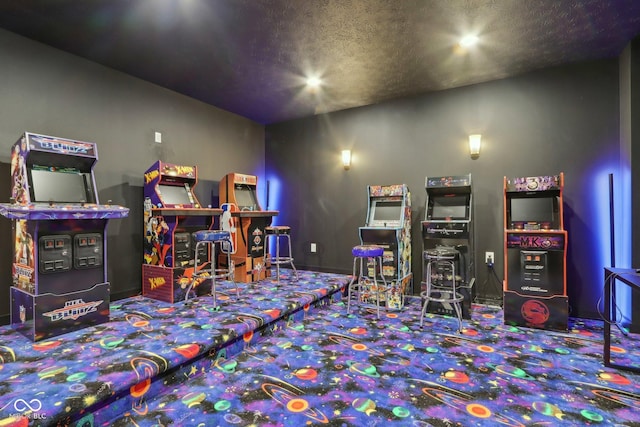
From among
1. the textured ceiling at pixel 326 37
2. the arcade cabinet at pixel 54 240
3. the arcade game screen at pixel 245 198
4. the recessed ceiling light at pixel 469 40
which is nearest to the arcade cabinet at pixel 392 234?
the textured ceiling at pixel 326 37

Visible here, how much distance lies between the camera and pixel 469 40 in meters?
3.38

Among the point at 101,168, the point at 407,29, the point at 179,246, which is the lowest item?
the point at 179,246

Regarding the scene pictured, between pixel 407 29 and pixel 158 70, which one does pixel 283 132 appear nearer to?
pixel 158 70

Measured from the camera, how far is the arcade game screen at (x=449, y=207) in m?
4.07

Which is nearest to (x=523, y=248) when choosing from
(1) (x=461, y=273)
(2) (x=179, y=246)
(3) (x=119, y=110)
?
(1) (x=461, y=273)

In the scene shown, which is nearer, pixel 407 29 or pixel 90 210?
pixel 90 210

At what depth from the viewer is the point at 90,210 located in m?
2.95

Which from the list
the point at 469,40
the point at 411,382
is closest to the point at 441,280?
the point at 411,382

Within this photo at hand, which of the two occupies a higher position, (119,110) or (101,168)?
(119,110)

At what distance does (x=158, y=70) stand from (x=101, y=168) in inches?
57.5

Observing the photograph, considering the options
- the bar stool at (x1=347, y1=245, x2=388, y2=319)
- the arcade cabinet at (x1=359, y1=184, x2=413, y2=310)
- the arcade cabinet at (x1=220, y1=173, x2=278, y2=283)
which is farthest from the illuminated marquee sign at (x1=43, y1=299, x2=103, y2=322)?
the arcade cabinet at (x1=359, y1=184, x2=413, y2=310)

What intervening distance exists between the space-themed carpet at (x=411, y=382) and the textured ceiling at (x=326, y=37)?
121 inches

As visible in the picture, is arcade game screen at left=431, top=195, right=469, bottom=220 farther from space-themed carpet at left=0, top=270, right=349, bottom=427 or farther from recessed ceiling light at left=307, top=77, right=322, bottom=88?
recessed ceiling light at left=307, top=77, right=322, bottom=88

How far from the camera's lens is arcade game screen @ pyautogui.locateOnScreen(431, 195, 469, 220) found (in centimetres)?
407
